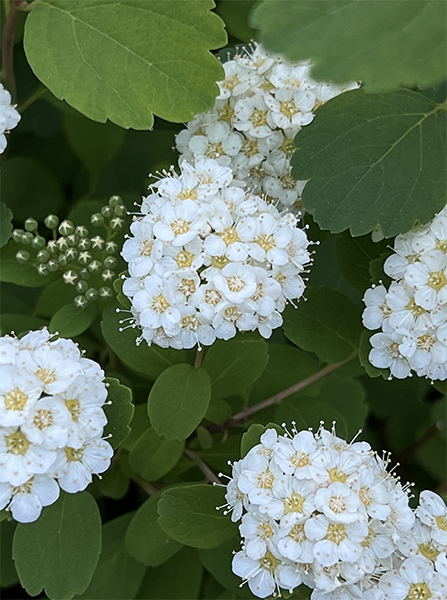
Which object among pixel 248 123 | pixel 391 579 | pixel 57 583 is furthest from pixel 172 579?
pixel 248 123

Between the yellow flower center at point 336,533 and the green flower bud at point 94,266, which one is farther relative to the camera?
the green flower bud at point 94,266

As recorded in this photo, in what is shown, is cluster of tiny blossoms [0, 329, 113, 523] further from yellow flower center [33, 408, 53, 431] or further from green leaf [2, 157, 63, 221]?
green leaf [2, 157, 63, 221]

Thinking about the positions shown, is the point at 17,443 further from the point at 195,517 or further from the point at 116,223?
the point at 116,223

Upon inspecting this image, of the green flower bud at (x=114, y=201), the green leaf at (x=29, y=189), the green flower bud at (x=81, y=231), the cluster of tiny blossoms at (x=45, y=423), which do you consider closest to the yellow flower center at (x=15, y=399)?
the cluster of tiny blossoms at (x=45, y=423)

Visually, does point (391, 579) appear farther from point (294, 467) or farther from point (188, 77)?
point (188, 77)

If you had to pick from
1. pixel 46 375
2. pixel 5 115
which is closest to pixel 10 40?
pixel 5 115

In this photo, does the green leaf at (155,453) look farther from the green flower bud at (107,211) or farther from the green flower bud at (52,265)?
the green flower bud at (107,211)
